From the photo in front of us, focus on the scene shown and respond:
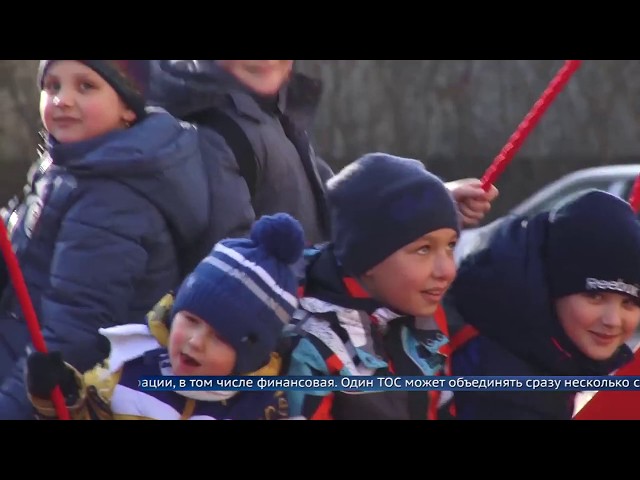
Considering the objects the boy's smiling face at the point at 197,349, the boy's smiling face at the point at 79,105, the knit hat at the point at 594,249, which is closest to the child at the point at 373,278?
the boy's smiling face at the point at 197,349

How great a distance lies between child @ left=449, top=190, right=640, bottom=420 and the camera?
366 centimetres

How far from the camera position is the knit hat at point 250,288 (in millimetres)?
3529

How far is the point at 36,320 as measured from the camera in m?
3.61

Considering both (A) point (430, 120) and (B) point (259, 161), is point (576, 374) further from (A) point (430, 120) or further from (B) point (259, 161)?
(B) point (259, 161)

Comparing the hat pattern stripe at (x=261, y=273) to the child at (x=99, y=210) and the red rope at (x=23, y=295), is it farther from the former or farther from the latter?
the red rope at (x=23, y=295)

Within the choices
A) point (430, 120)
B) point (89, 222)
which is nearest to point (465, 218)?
point (430, 120)

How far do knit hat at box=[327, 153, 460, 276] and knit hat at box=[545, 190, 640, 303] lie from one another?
13.8 inches

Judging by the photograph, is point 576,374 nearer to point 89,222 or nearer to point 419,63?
point 419,63

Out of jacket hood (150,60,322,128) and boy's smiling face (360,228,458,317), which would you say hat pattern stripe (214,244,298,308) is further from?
jacket hood (150,60,322,128)

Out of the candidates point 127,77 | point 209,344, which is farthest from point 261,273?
point 127,77

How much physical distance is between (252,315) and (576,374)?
1100 millimetres

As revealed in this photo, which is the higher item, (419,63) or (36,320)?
(419,63)
